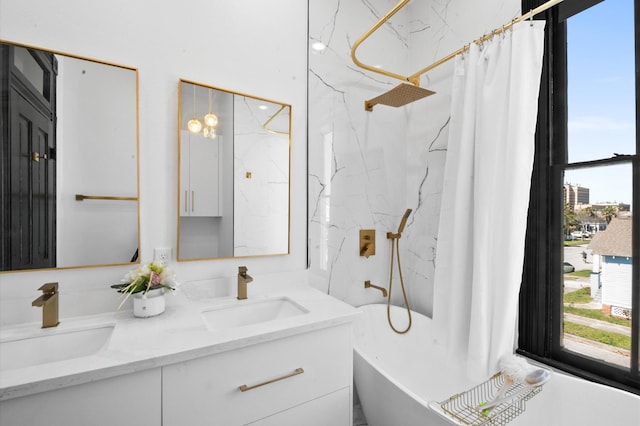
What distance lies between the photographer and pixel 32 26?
118 cm

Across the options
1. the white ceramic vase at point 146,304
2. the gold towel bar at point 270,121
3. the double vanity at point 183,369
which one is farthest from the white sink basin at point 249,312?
the gold towel bar at point 270,121

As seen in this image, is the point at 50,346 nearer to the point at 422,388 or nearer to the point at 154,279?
the point at 154,279

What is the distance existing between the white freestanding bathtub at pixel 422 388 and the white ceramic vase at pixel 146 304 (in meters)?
0.96

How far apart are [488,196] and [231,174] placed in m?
1.23

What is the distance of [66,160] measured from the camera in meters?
1.23

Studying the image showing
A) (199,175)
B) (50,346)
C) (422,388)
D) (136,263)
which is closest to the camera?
(50,346)

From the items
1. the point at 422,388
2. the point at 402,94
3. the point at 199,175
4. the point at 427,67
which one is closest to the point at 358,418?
the point at 422,388

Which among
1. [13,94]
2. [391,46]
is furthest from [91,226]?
[391,46]

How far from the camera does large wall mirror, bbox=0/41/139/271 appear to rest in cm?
114

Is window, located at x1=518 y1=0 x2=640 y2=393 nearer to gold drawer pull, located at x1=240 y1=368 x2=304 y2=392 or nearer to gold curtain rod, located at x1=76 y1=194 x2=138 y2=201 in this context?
gold drawer pull, located at x1=240 y1=368 x2=304 y2=392

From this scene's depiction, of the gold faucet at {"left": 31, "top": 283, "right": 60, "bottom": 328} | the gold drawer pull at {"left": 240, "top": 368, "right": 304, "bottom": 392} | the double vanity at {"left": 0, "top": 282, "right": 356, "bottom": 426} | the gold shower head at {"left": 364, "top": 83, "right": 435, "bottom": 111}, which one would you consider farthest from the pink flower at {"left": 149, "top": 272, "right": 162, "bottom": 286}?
the gold shower head at {"left": 364, "top": 83, "right": 435, "bottom": 111}

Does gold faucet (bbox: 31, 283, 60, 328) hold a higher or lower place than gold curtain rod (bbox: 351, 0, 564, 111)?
lower

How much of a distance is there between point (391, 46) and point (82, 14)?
1.81m

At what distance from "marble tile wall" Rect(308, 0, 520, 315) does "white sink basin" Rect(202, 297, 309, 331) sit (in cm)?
40
